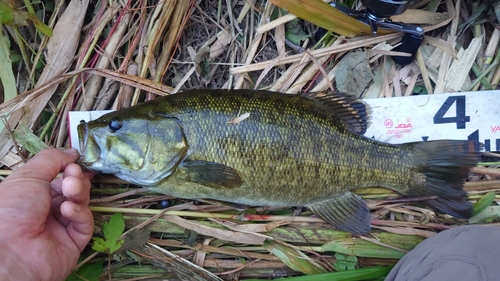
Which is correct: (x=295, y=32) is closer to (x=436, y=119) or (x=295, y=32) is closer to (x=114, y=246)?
(x=436, y=119)

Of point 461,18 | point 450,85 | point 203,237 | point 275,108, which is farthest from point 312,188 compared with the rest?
point 461,18

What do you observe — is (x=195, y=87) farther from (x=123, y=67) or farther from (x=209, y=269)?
(x=209, y=269)

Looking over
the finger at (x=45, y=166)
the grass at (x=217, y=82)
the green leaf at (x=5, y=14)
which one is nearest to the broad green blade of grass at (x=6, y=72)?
the grass at (x=217, y=82)

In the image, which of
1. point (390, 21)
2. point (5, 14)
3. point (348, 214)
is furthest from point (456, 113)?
point (5, 14)

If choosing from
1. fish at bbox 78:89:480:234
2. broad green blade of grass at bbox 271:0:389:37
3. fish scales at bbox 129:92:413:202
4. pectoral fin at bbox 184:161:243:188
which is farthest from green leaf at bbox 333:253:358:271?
broad green blade of grass at bbox 271:0:389:37

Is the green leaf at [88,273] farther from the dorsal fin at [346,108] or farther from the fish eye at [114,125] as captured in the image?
the dorsal fin at [346,108]

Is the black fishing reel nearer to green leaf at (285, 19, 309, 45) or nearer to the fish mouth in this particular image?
green leaf at (285, 19, 309, 45)

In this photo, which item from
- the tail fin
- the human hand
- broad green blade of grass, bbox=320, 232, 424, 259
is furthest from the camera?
broad green blade of grass, bbox=320, 232, 424, 259
